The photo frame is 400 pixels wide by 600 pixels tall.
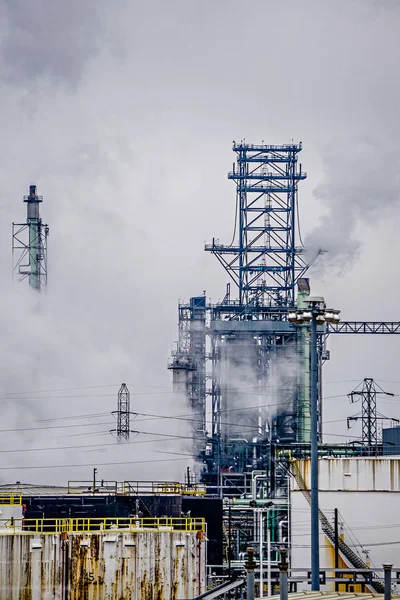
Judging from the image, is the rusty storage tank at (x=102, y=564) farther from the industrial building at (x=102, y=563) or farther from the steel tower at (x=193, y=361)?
the steel tower at (x=193, y=361)

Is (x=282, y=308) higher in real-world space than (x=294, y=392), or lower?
higher

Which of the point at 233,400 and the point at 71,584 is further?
the point at 233,400

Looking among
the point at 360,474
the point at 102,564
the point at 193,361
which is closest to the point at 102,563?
the point at 102,564

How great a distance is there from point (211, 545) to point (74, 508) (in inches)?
252

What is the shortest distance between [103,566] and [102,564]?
0.09 metres

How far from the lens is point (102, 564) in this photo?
38875mm

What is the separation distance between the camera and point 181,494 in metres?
49.8

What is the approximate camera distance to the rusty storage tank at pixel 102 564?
1497 inches

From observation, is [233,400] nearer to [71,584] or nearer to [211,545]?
[211,545]

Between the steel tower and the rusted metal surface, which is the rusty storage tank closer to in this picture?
the rusted metal surface

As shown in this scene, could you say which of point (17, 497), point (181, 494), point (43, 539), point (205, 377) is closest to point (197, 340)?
point (205, 377)

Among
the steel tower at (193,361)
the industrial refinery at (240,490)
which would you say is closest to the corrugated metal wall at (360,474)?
the industrial refinery at (240,490)

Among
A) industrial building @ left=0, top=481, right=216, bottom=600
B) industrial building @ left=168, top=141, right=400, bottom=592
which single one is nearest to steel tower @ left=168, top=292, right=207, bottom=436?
industrial building @ left=168, top=141, right=400, bottom=592

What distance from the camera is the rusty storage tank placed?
125 ft
